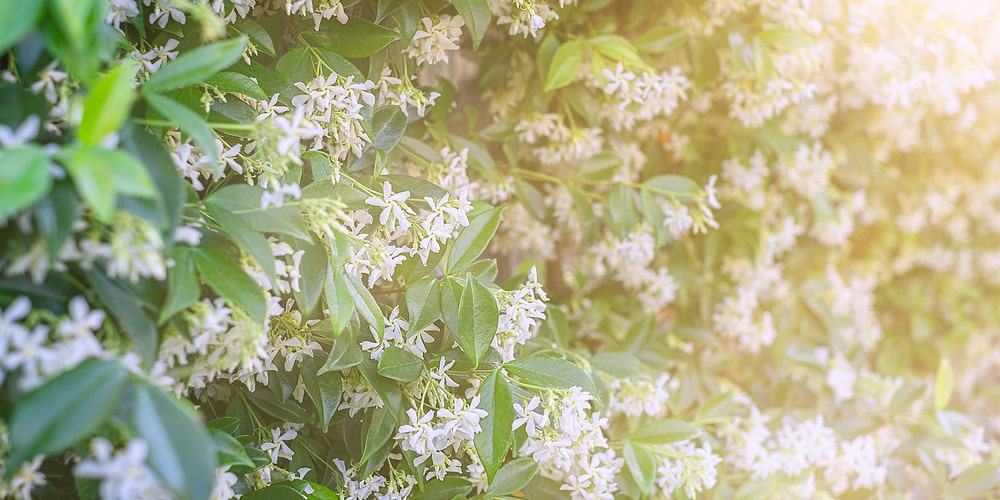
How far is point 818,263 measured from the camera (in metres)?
1.87

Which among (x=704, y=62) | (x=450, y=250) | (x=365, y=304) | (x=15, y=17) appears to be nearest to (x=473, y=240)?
(x=450, y=250)

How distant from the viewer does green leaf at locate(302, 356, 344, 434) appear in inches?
32.3

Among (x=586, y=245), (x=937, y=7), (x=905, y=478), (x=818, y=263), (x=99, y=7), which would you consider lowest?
(x=905, y=478)

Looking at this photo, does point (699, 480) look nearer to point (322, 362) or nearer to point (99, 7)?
point (322, 362)

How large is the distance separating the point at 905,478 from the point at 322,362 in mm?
1188

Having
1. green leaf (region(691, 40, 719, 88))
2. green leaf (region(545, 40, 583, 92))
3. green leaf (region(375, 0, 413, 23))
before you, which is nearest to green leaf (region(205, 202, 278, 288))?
green leaf (region(375, 0, 413, 23))

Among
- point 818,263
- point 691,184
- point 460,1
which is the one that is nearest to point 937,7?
point 818,263

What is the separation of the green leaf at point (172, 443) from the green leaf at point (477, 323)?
0.33 metres

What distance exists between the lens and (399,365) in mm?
807

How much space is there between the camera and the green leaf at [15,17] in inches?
19.3

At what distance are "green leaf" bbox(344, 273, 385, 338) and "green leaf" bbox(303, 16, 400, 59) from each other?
1.01 feet

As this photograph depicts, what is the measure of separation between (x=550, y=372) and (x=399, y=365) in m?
0.19

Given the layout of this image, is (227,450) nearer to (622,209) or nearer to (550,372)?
(550,372)

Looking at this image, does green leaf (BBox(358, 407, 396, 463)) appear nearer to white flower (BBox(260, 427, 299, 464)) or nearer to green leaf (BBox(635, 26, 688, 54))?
white flower (BBox(260, 427, 299, 464))
